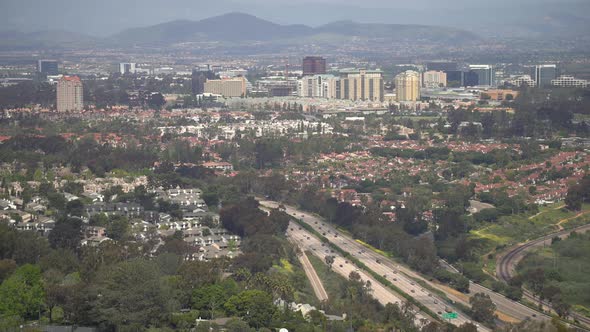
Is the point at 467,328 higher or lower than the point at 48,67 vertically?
lower

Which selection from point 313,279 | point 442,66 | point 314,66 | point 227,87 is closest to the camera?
point 313,279

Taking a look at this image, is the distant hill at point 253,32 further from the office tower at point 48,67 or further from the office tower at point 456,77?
the office tower at point 456,77

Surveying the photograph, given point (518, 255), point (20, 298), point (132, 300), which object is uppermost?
point (132, 300)

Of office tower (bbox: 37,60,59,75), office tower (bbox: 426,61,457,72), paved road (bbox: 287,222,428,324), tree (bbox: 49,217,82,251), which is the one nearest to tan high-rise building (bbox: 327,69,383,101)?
office tower (bbox: 426,61,457,72)

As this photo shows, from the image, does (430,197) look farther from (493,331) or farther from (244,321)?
(244,321)

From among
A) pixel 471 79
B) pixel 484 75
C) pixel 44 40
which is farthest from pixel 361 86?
pixel 44 40

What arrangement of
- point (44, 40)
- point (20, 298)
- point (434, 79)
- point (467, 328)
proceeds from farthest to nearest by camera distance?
point (44, 40) → point (434, 79) → point (467, 328) → point (20, 298)

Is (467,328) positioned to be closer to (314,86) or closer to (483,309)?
(483,309)
